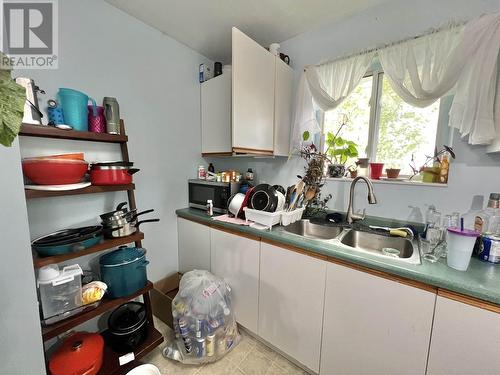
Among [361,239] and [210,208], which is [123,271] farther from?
[361,239]

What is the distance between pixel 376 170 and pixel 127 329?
6.47ft

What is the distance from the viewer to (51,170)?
971 millimetres

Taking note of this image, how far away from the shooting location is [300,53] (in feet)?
5.65

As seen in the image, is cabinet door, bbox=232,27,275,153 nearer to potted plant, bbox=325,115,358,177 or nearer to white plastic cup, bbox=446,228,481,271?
potted plant, bbox=325,115,358,177

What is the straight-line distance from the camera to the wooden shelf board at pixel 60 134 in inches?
38.4

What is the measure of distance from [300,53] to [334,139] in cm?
82

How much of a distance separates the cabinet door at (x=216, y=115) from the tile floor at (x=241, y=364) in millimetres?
1520

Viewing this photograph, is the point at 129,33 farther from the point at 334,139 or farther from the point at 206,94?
the point at 334,139

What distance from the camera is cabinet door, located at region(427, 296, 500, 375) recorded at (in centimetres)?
71

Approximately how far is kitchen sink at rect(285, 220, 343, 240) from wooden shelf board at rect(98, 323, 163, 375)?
3.75ft

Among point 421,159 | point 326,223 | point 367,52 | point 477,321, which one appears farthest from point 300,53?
point 477,321

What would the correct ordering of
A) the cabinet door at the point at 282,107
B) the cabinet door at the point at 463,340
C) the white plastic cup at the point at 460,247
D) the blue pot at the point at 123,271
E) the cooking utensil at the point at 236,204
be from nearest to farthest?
the cabinet door at the point at 463,340, the white plastic cup at the point at 460,247, the blue pot at the point at 123,271, the cooking utensil at the point at 236,204, the cabinet door at the point at 282,107

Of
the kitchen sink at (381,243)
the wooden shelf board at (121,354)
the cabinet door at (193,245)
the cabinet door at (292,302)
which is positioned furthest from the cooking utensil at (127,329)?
the kitchen sink at (381,243)

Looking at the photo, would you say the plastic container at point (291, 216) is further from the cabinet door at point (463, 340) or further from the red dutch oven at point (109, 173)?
the red dutch oven at point (109, 173)
